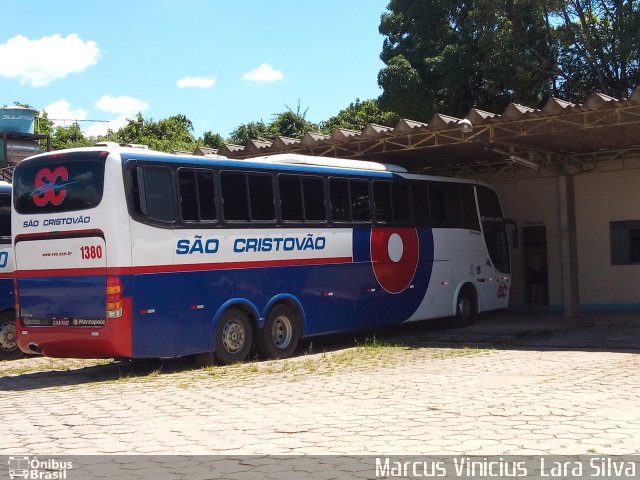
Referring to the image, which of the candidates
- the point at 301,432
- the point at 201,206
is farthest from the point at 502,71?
the point at 301,432

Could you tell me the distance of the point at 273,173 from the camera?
47.9ft

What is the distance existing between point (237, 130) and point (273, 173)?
110 ft

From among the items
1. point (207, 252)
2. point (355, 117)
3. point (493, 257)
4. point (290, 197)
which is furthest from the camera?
point (355, 117)

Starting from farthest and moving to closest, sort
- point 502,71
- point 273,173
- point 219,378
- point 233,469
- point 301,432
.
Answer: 1. point 502,71
2. point 273,173
3. point 219,378
4. point 301,432
5. point 233,469

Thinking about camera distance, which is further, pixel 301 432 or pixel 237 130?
pixel 237 130

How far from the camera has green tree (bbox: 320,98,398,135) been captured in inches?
1660

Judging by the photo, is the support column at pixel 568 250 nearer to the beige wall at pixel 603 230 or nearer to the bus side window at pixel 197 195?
the beige wall at pixel 603 230

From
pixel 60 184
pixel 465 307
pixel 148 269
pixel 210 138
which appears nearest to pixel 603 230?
pixel 465 307

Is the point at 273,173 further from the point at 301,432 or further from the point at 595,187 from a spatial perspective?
the point at 595,187

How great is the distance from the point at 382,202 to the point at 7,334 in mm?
7286

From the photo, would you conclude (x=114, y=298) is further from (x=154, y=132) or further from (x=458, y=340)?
(x=154, y=132)

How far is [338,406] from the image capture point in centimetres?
938

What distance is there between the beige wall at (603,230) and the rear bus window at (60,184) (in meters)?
14.2

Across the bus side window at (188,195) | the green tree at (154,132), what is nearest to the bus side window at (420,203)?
the bus side window at (188,195)
